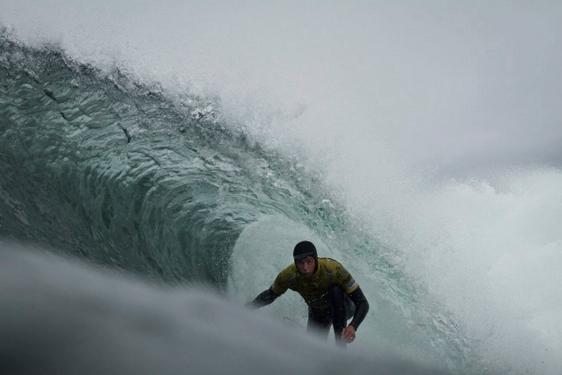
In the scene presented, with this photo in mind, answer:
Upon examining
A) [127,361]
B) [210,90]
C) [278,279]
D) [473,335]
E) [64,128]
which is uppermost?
[210,90]

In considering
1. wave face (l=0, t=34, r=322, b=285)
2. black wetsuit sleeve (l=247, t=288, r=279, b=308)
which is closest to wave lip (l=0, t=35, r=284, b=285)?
wave face (l=0, t=34, r=322, b=285)

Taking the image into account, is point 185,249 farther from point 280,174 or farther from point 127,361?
point 127,361

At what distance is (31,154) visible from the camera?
8508 millimetres

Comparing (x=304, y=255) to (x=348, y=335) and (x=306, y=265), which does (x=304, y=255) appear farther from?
(x=348, y=335)

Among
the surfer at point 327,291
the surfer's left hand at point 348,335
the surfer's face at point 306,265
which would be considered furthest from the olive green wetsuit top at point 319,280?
the surfer's left hand at point 348,335

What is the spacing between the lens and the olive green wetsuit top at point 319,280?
4.86 metres

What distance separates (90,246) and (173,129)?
7.38 feet

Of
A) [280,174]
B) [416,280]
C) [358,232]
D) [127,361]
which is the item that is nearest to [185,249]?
[280,174]

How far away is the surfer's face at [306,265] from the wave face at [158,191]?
230 cm

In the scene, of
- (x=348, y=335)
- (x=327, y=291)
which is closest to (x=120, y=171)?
(x=327, y=291)

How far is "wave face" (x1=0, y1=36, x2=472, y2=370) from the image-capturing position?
7.37 m

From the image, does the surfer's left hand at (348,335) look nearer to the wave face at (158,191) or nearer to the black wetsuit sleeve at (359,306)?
the black wetsuit sleeve at (359,306)

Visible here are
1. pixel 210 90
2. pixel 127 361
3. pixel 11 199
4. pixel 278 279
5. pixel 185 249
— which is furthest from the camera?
pixel 210 90

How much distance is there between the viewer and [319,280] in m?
4.90
